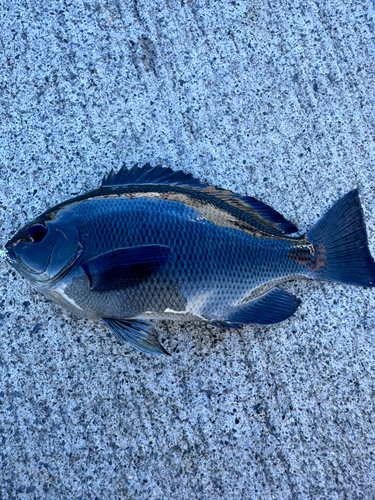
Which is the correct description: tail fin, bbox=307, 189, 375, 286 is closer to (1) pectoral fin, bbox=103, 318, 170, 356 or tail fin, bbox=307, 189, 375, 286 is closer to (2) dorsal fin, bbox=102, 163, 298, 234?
(2) dorsal fin, bbox=102, 163, 298, 234

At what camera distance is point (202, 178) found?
6.66 ft

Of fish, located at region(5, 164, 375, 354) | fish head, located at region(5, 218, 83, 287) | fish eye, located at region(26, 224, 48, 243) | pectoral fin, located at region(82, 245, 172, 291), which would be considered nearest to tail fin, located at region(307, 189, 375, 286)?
fish, located at region(5, 164, 375, 354)

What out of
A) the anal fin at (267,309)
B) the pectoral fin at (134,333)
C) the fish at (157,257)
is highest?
the fish at (157,257)

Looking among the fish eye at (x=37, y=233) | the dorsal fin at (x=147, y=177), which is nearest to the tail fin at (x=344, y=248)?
the dorsal fin at (x=147, y=177)

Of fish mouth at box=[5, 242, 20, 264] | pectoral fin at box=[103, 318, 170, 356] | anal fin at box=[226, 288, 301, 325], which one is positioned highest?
fish mouth at box=[5, 242, 20, 264]

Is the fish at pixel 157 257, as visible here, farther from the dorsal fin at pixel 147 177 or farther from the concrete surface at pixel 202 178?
the concrete surface at pixel 202 178

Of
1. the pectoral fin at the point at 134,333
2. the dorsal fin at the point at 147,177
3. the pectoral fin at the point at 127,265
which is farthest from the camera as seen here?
the dorsal fin at the point at 147,177

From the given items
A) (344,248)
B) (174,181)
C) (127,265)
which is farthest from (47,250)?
(344,248)

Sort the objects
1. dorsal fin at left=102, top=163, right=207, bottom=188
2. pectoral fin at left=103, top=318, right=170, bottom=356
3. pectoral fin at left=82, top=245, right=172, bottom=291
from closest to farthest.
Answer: pectoral fin at left=82, top=245, right=172, bottom=291 < pectoral fin at left=103, top=318, right=170, bottom=356 < dorsal fin at left=102, top=163, right=207, bottom=188

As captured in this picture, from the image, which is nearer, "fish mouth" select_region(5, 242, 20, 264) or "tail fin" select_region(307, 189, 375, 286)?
"fish mouth" select_region(5, 242, 20, 264)

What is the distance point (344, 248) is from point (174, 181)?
0.89 meters

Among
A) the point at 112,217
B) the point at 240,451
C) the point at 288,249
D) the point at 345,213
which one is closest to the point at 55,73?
the point at 112,217

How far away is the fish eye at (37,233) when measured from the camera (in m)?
1.57

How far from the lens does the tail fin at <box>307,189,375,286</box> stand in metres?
1.79
